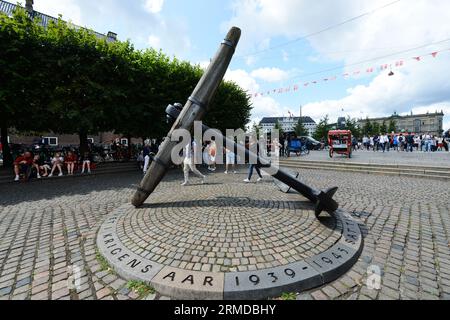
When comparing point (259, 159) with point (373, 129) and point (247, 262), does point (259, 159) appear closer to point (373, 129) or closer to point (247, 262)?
point (247, 262)

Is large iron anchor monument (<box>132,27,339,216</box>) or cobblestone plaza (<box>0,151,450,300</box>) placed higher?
large iron anchor monument (<box>132,27,339,216</box>)

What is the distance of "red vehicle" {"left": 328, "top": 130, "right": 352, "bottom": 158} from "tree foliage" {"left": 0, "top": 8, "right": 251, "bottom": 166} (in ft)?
40.7

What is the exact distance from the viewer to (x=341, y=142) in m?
18.0

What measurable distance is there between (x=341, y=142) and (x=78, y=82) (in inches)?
753

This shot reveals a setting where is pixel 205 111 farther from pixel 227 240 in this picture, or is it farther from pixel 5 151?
pixel 5 151

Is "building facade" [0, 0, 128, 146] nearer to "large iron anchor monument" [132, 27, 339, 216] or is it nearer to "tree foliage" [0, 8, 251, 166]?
"tree foliage" [0, 8, 251, 166]

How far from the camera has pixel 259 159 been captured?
5.09 metres

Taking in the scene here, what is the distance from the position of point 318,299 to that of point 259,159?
305cm

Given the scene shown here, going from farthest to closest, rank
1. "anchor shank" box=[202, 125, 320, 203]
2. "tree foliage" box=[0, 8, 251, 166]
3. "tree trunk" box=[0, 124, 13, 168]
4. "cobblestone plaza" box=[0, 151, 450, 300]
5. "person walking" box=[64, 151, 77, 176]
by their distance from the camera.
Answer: "tree trunk" box=[0, 124, 13, 168] → "person walking" box=[64, 151, 77, 176] → "tree foliage" box=[0, 8, 251, 166] → "anchor shank" box=[202, 125, 320, 203] → "cobblestone plaza" box=[0, 151, 450, 300]

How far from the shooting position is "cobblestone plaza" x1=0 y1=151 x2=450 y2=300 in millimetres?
2758

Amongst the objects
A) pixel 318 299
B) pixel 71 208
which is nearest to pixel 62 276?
pixel 318 299

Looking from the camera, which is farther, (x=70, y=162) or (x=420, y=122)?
(x=420, y=122)

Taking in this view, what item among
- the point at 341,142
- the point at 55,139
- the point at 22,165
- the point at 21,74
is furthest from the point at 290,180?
the point at 55,139
